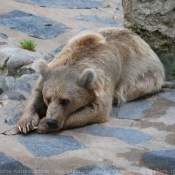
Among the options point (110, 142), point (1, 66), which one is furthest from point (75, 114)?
point (1, 66)

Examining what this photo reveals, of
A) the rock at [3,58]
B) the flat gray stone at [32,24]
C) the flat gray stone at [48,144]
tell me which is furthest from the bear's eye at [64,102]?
the flat gray stone at [32,24]

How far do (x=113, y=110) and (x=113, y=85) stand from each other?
1.09 feet

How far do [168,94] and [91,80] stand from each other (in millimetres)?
1626

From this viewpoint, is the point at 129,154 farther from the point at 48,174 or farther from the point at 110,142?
the point at 48,174

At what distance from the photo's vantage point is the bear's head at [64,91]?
16.7 ft

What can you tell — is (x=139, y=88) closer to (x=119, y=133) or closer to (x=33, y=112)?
(x=119, y=133)

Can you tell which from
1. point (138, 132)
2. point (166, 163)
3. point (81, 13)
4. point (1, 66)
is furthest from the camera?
point (81, 13)

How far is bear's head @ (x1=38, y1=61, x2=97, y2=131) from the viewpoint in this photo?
5102 mm

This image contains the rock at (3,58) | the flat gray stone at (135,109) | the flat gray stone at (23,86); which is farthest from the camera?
the rock at (3,58)

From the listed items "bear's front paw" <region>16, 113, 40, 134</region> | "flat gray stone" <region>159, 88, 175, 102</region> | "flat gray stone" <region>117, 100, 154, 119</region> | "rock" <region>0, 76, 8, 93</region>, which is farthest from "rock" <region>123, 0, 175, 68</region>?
"bear's front paw" <region>16, 113, 40, 134</region>

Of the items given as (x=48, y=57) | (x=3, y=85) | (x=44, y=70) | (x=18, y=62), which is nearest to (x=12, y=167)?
(x=44, y=70)

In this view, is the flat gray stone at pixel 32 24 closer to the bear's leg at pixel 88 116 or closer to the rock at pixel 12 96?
the rock at pixel 12 96

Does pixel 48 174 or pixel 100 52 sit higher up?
pixel 100 52

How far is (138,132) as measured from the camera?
5082 mm
